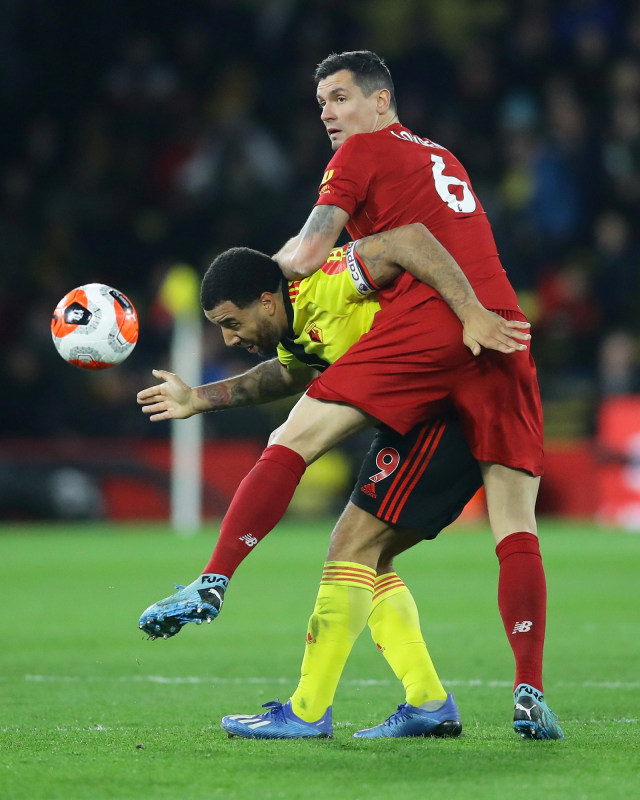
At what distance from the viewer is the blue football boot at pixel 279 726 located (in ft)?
14.8

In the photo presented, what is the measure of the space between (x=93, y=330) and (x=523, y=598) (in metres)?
1.72

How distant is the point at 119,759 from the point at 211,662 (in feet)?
8.94

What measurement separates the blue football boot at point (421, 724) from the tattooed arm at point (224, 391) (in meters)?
1.20

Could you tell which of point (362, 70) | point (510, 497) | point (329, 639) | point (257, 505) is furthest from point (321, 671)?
point (362, 70)

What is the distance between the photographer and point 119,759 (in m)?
4.12

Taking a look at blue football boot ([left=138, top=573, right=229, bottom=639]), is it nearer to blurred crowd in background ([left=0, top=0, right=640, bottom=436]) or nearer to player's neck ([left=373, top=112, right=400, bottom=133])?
player's neck ([left=373, top=112, right=400, bottom=133])

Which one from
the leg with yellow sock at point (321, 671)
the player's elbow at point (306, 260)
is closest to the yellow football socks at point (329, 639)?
the leg with yellow sock at point (321, 671)

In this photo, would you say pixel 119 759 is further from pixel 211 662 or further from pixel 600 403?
pixel 600 403

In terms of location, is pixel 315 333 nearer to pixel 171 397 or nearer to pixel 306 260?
pixel 306 260

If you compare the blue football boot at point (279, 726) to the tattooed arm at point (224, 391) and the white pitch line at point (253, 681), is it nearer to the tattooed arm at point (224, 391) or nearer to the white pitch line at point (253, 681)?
the tattooed arm at point (224, 391)

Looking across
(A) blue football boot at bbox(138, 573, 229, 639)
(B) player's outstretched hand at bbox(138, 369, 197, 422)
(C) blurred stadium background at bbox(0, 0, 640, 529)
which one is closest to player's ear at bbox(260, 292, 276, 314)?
(B) player's outstretched hand at bbox(138, 369, 197, 422)

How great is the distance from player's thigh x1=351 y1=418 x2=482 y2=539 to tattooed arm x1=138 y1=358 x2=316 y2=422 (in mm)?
441

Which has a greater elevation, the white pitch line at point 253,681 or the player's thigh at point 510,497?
the player's thigh at point 510,497

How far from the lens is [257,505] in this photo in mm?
4410
